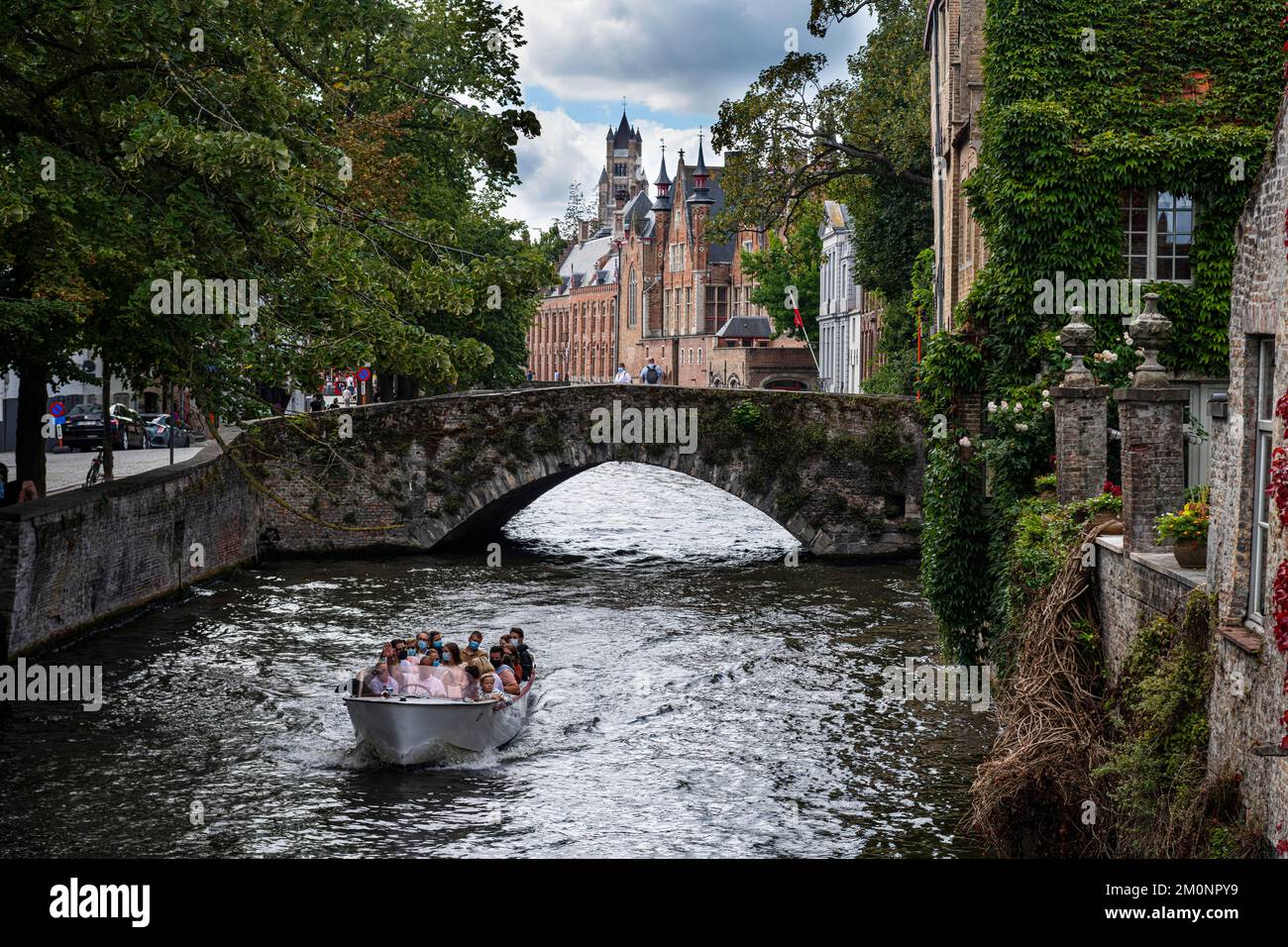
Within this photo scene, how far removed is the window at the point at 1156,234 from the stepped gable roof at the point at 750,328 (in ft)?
212

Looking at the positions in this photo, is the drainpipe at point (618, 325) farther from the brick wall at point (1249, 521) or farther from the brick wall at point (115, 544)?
the brick wall at point (1249, 521)

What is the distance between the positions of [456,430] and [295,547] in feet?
13.6

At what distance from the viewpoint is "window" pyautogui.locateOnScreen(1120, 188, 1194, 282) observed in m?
21.8

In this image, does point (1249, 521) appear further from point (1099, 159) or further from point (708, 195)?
point (708, 195)

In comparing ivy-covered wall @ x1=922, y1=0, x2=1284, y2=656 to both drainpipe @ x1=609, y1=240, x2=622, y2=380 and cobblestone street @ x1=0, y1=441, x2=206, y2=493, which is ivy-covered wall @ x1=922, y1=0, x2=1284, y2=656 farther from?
drainpipe @ x1=609, y1=240, x2=622, y2=380

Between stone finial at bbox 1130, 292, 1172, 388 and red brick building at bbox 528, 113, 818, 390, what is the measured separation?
2262 inches

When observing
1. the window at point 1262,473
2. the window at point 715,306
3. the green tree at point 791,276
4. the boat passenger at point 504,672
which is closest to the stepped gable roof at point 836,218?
the green tree at point 791,276

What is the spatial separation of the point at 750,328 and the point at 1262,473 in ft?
253

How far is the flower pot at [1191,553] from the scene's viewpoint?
39.3 feet

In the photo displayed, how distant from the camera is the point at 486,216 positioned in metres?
47.9

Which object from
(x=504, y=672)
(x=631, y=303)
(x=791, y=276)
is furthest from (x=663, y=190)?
(x=504, y=672)
